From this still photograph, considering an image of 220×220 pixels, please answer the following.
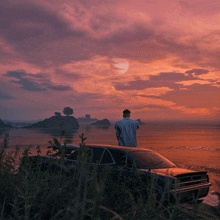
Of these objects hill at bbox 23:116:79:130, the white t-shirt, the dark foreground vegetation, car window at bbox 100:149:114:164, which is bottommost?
the dark foreground vegetation

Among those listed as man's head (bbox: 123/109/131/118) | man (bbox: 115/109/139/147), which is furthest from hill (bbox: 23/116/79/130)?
man (bbox: 115/109/139/147)

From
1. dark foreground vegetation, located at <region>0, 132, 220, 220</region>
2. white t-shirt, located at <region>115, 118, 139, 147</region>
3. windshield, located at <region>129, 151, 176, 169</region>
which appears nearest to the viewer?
dark foreground vegetation, located at <region>0, 132, 220, 220</region>

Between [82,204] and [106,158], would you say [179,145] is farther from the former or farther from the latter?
[82,204]

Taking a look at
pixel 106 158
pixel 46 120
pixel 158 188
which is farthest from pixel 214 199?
→ pixel 46 120

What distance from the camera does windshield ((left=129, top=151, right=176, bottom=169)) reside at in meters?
4.76

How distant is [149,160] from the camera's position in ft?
16.2

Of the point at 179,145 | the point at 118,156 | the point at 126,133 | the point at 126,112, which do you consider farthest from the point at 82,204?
the point at 179,145

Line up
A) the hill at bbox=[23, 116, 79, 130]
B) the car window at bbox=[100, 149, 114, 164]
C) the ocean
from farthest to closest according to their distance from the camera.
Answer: the hill at bbox=[23, 116, 79, 130] → the ocean → the car window at bbox=[100, 149, 114, 164]

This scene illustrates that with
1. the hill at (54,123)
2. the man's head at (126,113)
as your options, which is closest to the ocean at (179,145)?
the man's head at (126,113)

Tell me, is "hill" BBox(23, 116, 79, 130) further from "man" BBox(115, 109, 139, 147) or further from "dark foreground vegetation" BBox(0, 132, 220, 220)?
"dark foreground vegetation" BBox(0, 132, 220, 220)

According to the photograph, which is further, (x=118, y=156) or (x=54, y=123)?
(x=54, y=123)

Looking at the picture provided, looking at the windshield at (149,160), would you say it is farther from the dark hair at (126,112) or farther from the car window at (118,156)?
the dark hair at (126,112)

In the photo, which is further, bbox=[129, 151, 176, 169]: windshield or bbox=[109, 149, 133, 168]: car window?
bbox=[109, 149, 133, 168]: car window

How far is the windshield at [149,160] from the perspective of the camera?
4.76m
